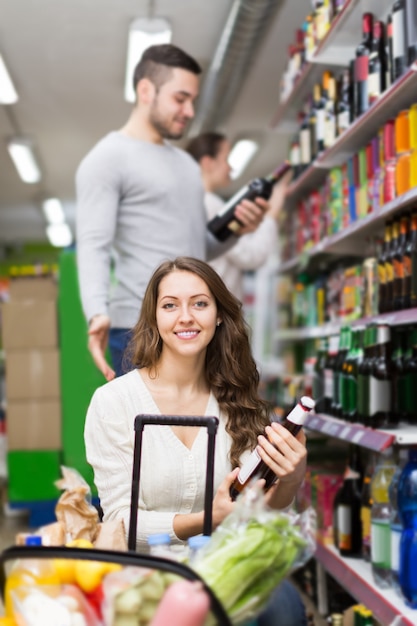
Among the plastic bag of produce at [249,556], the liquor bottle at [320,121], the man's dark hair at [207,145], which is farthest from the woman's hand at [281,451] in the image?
the man's dark hair at [207,145]

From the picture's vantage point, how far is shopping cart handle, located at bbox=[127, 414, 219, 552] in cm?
145

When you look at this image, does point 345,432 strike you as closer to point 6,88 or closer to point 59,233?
point 6,88

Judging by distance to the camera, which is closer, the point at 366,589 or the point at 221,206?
the point at 366,589

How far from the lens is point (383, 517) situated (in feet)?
8.97

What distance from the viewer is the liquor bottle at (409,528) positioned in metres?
2.39

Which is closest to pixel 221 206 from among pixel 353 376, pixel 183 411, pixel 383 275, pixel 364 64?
pixel 364 64

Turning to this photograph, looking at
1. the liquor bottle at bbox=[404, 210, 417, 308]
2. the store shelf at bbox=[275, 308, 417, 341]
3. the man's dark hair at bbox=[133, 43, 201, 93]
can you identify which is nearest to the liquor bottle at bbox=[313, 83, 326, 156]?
the store shelf at bbox=[275, 308, 417, 341]

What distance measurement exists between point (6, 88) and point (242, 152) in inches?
118

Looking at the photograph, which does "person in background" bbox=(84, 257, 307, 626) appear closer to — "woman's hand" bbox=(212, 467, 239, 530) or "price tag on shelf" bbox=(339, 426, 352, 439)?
"woman's hand" bbox=(212, 467, 239, 530)

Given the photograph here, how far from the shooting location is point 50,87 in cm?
658

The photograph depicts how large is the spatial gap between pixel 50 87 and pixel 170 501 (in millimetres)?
5524

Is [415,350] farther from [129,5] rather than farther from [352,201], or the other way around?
[129,5]

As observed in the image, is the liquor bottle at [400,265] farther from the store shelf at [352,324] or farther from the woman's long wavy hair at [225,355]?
the woman's long wavy hair at [225,355]

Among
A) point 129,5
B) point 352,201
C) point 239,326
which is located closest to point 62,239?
point 129,5
